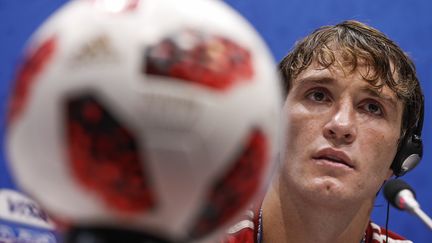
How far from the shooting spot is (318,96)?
78cm

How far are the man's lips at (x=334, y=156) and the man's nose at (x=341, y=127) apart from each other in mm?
14

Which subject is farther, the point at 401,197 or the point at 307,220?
the point at 307,220

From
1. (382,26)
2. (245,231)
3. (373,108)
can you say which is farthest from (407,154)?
(382,26)

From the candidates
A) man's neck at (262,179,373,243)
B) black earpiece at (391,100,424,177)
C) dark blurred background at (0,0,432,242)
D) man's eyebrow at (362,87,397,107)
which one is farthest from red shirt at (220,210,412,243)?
dark blurred background at (0,0,432,242)

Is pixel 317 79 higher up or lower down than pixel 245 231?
higher up

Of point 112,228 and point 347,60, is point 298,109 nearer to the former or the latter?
point 347,60

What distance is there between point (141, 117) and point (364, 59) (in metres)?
0.62

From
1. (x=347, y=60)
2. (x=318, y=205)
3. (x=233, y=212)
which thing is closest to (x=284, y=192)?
(x=318, y=205)

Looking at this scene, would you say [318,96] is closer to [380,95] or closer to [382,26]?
[380,95]

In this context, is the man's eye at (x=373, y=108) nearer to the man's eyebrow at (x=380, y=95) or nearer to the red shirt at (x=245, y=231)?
the man's eyebrow at (x=380, y=95)

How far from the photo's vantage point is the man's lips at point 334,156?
2.42 ft

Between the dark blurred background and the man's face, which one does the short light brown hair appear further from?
the dark blurred background

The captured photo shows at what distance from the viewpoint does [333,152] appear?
736 millimetres

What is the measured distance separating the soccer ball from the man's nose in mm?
496
